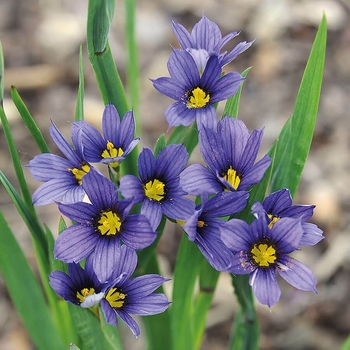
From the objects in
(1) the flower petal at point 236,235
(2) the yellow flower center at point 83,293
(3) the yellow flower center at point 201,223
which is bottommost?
(2) the yellow flower center at point 83,293

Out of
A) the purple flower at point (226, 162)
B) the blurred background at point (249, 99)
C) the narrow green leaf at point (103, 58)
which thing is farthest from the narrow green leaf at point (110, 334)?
the blurred background at point (249, 99)

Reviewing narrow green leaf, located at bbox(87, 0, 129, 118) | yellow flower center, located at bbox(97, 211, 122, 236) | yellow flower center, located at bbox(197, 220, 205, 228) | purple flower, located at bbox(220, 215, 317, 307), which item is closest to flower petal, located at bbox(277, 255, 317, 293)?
purple flower, located at bbox(220, 215, 317, 307)

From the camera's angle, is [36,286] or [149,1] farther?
[149,1]

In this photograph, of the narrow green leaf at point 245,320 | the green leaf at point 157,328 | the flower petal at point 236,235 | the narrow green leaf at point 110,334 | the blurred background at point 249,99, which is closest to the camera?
the flower petal at point 236,235

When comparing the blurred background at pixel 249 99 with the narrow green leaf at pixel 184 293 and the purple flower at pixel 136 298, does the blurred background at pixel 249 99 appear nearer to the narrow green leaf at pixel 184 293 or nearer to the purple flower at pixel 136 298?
the narrow green leaf at pixel 184 293

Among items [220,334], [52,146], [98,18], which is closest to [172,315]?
[98,18]

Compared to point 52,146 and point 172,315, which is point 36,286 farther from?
point 52,146
